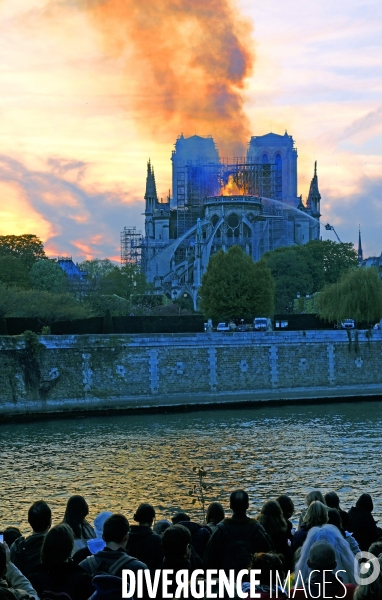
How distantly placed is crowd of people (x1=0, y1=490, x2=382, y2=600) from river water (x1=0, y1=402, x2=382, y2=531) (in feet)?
34.7

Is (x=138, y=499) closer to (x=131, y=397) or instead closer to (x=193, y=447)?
(x=193, y=447)

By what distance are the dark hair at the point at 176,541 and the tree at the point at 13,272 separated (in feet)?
203

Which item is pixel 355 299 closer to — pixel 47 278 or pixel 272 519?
pixel 47 278

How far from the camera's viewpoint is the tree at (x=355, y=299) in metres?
51.4

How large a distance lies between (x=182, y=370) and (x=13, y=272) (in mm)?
30782

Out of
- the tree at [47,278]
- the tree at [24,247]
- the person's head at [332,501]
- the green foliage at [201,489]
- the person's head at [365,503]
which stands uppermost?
the tree at [24,247]

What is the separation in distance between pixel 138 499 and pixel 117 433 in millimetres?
11902

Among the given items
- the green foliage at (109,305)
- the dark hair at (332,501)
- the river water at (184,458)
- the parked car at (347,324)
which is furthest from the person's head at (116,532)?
the green foliage at (109,305)

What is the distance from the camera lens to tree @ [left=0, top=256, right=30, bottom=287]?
69.4 metres

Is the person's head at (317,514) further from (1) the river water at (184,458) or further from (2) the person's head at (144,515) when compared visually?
(1) the river water at (184,458)

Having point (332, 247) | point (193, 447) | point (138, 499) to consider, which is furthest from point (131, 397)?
point (332, 247)

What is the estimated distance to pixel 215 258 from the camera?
199 feet

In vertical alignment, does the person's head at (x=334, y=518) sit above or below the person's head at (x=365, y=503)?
above

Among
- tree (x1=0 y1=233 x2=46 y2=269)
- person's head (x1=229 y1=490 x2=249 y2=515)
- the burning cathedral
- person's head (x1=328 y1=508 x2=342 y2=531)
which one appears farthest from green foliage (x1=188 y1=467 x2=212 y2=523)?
the burning cathedral
